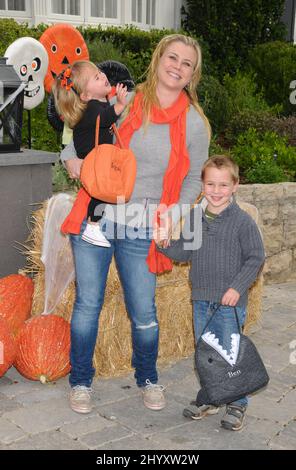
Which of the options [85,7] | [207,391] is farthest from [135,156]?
[85,7]

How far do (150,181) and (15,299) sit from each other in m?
1.55

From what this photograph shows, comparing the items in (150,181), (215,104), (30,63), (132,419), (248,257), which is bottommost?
(132,419)

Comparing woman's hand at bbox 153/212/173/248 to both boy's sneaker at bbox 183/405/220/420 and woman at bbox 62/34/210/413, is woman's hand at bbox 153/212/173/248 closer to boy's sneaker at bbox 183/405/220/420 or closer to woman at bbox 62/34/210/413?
woman at bbox 62/34/210/413

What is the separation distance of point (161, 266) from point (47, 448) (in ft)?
3.68

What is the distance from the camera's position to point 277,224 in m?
6.86

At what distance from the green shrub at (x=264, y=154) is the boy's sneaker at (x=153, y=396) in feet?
12.4

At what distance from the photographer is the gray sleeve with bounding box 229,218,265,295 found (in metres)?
3.36

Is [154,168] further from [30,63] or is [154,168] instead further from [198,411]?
[30,63]

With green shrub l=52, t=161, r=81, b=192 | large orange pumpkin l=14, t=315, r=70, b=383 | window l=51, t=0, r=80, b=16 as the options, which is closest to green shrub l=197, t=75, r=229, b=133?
green shrub l=52, t=161, r=81, b=192

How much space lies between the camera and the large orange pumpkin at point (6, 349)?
13.2 ft

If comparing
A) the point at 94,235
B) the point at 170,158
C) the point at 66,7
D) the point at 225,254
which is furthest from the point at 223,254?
the point at 66,7

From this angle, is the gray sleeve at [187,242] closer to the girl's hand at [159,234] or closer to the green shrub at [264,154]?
the girl's hand at [159,234]
